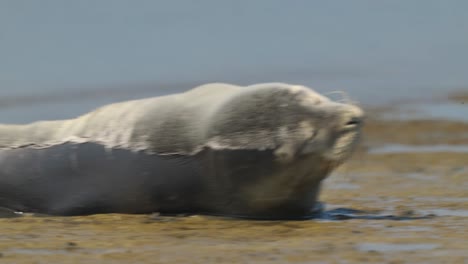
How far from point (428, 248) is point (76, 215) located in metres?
2.28

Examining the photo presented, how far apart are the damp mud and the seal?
0.38ft

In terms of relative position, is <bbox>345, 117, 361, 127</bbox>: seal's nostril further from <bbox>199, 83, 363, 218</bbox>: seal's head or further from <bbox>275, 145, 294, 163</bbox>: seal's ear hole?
<bbox>275, 145, 294, 163</bbox>: seal's ear hole

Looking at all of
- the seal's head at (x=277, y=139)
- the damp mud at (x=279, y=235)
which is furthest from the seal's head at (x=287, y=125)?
the damp mud at (x=279, y=235)

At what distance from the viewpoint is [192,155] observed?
6.47 m

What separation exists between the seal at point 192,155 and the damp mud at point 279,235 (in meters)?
0.12

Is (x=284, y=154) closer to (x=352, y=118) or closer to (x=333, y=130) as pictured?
(x=333, y=130)

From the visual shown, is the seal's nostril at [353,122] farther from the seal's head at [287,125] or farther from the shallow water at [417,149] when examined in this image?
the shallow water at [417,149]

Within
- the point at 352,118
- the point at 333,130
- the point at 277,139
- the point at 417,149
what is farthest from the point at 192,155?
the point at 417,149

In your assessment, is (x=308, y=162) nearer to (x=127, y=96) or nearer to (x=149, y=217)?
(x=149, y=217)

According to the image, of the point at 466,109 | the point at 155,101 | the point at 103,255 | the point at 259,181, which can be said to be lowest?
the point at 103,255

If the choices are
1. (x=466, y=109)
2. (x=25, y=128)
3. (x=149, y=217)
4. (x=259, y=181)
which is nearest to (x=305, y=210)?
(x=259, y=181)

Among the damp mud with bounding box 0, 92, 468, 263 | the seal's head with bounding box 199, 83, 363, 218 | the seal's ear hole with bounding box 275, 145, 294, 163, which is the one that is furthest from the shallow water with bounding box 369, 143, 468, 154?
the seal's ear hole with bounding box 275, 145, 294, 163

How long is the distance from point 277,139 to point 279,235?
610mm

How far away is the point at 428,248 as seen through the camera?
541 centimetres
